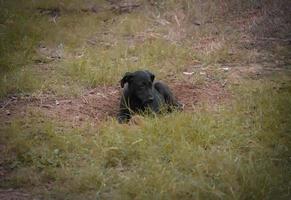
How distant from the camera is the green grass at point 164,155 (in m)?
4.51

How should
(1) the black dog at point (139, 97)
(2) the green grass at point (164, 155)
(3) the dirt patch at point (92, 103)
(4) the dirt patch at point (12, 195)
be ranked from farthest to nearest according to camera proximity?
(1) the black dog at point (139, 97) → (3) the dirt patch at point (92, 103) → (4) the dirt patch at point (12, 195) → (2) the green grass at point (164, 155)

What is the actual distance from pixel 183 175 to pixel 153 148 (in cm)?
60

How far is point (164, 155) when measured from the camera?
5.18 m

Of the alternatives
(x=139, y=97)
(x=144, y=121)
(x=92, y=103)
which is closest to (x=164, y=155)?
(x=144, y=121)

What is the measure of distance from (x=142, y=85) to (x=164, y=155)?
1.66 metres

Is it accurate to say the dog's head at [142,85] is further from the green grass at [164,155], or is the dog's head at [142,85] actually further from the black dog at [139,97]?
the green grass at [164,155]

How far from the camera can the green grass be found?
451 cm

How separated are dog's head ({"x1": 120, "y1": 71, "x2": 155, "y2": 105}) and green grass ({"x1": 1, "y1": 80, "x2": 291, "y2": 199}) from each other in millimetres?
598

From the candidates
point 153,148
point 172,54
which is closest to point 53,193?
point 153,148

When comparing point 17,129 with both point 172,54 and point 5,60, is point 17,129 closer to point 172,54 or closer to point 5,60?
point 5,60

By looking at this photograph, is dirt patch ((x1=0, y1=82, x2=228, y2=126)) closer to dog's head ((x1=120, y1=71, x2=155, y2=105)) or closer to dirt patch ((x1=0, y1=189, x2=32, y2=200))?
dog's head ((x1=120, y1=71, x2=155, y2=105))

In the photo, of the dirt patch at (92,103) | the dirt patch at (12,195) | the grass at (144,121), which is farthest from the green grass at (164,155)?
the dirt patch at (92,103)

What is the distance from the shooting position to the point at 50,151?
537 centimetres

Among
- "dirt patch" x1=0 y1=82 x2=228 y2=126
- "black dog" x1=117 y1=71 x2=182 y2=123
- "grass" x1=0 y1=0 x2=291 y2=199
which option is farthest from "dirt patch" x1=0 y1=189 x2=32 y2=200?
"black dog" x1=117 y1=71 x2=182 y2=123
